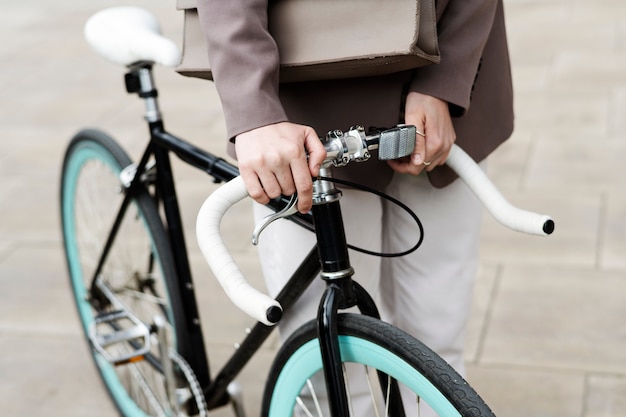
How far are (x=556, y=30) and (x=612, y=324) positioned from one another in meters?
3.28

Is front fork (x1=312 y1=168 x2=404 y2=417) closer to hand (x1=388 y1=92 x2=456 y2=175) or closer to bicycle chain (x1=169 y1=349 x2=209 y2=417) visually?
hand (x1=388 y1=92 x2=456 y2=175)

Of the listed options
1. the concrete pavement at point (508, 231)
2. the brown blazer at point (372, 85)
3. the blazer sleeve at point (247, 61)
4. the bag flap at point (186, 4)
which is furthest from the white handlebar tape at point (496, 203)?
the concrete pavement at point (508, 231)

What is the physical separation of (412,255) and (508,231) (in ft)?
5.67

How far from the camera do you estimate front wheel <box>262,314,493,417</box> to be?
4.37ft

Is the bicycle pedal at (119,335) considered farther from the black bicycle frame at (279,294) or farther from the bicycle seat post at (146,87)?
the bicycle seat post at (146,87)

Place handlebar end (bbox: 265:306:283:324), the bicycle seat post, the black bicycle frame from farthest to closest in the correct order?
the bicycle seat post
the black bicycle frame
handlebar end (bbox: 265:306:283:324)

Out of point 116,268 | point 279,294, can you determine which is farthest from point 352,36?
point 116,268

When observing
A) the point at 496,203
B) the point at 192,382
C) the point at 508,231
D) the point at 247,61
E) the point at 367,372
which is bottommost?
the point at 508,231

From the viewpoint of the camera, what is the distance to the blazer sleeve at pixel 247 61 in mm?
1354

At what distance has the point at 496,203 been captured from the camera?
1.46 m

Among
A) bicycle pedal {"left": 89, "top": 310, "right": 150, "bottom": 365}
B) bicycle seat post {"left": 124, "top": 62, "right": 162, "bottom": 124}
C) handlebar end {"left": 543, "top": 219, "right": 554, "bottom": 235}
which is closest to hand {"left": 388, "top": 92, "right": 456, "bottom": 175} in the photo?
handlebar end {"left": 543, "top": 219, "right": 554, "bottom": 235}

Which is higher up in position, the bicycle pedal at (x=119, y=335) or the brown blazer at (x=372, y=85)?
the brown blazer at (x=372, y=85)

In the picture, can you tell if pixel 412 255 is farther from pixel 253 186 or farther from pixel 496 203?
pixel 253 186

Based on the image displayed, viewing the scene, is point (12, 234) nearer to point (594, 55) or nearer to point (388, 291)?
point (388, 291)
